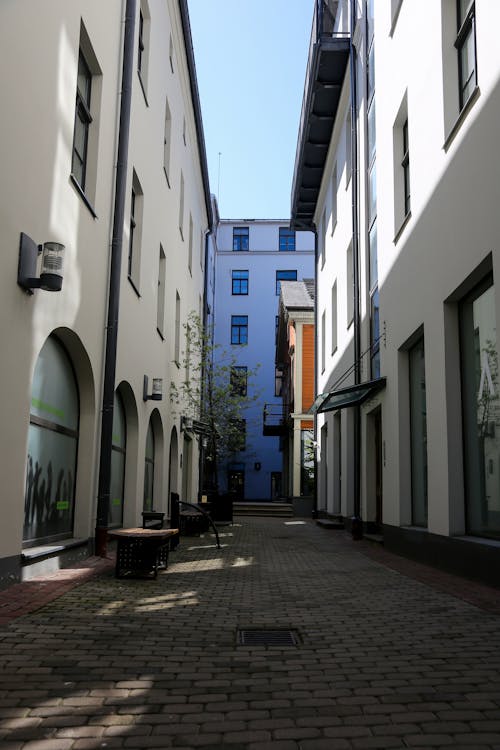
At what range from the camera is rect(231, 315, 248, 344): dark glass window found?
4512cm

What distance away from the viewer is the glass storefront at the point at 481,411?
7051 mm

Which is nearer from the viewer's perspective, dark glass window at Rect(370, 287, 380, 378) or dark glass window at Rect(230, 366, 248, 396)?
dark glass window at Rect(370, 287, 380, 378)

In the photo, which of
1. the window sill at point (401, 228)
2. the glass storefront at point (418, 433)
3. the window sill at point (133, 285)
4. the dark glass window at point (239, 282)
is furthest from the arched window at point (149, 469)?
the dark glass window at point (239, 282)

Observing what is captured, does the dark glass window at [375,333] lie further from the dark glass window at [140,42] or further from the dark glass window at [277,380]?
the dark glass window at [277,380]

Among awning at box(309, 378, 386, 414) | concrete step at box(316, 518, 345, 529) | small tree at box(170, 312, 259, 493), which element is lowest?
concrete step at box(316, 518, 345, 529)

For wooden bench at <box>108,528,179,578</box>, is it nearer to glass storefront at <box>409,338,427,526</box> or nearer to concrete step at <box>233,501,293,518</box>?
glass storefront at <box>409,338,427,526</box>

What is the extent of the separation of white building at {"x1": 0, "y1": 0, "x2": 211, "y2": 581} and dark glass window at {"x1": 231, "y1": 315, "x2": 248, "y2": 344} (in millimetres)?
28716

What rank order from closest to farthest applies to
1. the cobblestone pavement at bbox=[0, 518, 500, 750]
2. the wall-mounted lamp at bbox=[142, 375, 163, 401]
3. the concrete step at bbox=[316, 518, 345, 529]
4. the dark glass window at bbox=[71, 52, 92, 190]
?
the cobblestone pavement at bbox=[0, 518, 500, 750]
the dark glass window at bbox=[71, 52, 92, 190]
the wall-mounted lamp at bbox=[142, 375, 163, 401]
the concrete step at bbox=[316, 518, 345, 529]

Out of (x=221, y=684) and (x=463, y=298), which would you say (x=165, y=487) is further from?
(x=221, y=684)

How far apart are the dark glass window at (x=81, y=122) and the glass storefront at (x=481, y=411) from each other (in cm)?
494

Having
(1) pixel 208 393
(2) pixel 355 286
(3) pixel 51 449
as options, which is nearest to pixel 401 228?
(2) pixel 355 286

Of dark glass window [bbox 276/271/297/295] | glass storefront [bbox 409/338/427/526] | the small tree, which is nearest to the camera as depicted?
glass storefront [bbox 409/338/427/526]

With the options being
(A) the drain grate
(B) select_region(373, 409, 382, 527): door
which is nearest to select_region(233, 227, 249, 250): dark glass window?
(B) select_region(373, 409, 382, 527): door

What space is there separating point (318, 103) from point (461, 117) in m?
11.7
